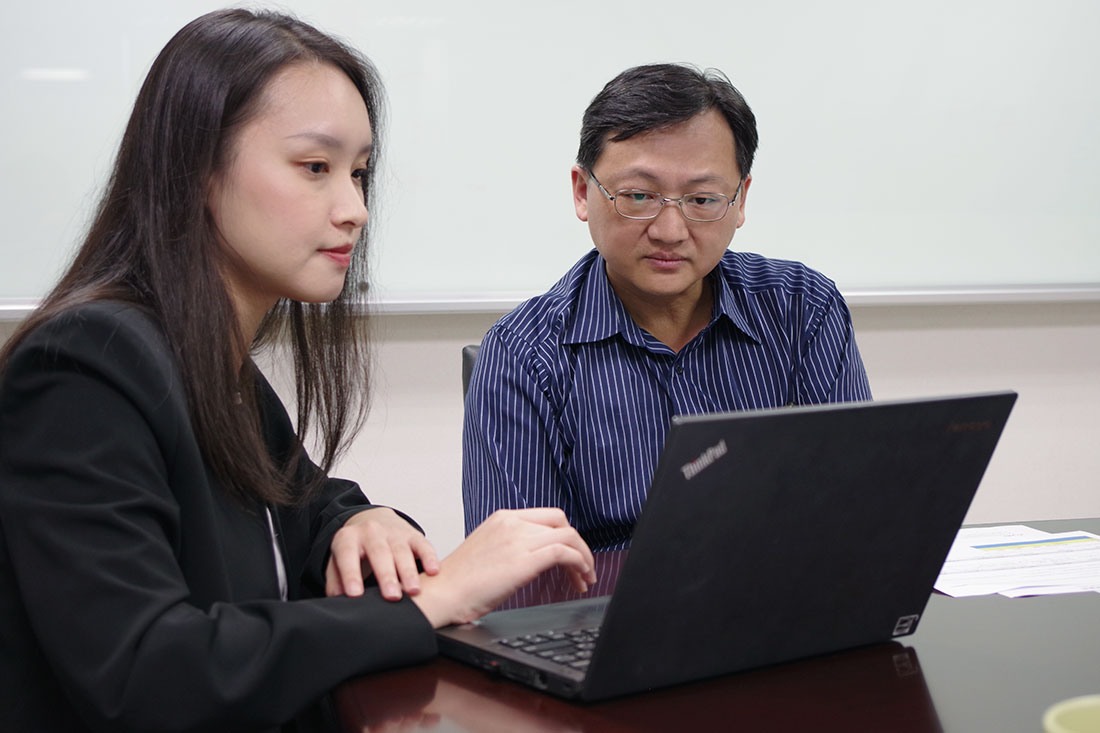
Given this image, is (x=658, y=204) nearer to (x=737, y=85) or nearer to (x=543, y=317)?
(x=543, y=317)

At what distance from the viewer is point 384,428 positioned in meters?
2.66

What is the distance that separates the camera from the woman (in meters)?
0.80

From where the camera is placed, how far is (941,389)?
2973 millimetres

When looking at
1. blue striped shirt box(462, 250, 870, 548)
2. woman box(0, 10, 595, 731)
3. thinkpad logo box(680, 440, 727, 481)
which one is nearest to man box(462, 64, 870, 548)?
blue striped shirt box(462, 250, 870, 548)

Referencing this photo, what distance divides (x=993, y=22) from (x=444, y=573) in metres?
2.51

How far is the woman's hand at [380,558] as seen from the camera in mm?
932

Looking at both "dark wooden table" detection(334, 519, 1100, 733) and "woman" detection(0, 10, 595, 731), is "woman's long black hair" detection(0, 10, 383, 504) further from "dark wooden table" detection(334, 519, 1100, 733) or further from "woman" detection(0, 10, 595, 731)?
"dark wooden table" detection(334, 519, 1100, 733)

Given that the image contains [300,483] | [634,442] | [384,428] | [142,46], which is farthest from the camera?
[384,428]

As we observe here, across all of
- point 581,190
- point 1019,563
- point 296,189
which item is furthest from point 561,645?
point 581,190

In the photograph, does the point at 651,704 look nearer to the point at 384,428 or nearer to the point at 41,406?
the point at 41,406

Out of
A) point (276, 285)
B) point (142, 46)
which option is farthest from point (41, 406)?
point (142, 46)

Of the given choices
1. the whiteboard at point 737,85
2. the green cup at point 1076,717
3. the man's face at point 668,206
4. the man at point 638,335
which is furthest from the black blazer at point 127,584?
the whiteboard at point 737,85

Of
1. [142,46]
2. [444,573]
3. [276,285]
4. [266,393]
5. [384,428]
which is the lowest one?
[384,428]

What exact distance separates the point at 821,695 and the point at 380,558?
0.38 meters
